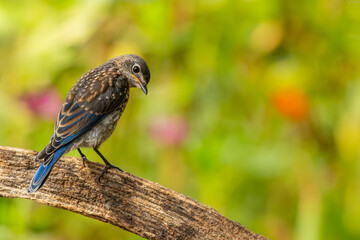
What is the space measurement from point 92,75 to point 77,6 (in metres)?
0.89

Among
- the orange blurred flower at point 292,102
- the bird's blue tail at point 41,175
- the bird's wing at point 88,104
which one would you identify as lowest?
the bird's blue tail at point 41,175

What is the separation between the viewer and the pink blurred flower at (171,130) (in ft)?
14.7

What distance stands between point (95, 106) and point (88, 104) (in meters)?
0.04

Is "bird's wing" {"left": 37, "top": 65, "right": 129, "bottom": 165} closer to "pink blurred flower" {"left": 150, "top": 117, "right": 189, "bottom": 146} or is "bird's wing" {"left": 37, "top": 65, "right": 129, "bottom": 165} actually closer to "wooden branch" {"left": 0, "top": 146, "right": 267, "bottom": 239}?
"wooden branch" {"left": 0, "top": 146, "right": 267, "bottom": 239}

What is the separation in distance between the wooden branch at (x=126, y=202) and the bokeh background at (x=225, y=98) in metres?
1.28

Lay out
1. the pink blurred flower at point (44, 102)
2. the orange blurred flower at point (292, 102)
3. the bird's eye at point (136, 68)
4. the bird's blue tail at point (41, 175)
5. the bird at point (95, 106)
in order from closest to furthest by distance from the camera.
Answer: the bird's blue tail at point (41, 175) → the bird at point (95, 106) → the bird's eye at point (136, 68) → the pink blurred flower at point (44, 102) → the orange blurred flower at point (292, 102)

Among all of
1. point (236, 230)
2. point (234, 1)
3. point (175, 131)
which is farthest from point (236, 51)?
point (236, 230)

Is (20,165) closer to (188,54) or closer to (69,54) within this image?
(69,54)

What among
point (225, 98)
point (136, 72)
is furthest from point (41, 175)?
point (225, 98)

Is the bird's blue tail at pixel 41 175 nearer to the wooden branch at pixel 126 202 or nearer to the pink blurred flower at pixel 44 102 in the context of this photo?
the wooden branch at pixel 126 202

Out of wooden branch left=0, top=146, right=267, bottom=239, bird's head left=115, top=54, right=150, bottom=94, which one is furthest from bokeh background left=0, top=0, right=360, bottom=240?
wooden branch left=0, top=146, right=267, bottom=239

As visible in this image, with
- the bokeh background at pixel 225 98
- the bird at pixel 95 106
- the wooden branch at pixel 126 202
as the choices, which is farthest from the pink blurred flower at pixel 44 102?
the wooden branch at pixel 126 202

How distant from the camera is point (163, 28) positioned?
453 centimetres

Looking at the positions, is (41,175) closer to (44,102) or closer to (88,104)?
(88,104)
